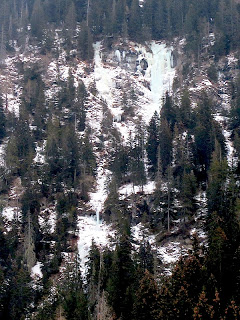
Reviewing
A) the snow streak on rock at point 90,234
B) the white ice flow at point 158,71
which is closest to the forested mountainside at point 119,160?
the snow streak on rock at point 90,234

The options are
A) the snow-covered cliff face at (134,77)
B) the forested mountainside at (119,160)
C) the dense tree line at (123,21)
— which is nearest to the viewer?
the forested mountainside at (119,160)

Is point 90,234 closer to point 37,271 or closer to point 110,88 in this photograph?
point 37,271

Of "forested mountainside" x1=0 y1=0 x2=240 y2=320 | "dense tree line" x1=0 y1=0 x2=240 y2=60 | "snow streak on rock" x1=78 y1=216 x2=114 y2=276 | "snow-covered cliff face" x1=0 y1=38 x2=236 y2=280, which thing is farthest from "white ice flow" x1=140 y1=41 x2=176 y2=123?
"snow streak on rock" x1=78 y1=216 x2=114 y2=276

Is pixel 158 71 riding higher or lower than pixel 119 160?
higher

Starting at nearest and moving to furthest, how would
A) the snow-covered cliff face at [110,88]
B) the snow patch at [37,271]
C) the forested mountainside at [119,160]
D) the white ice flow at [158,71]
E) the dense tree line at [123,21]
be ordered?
the forested mountainside at [119,160], the snow patch at [37,271], the snow-covered cliff face at [110,88], the white ice flow at [158,71], the dense tree line at [123,21]

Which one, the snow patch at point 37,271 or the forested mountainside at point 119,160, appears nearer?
the forested mountainside at point 119,160

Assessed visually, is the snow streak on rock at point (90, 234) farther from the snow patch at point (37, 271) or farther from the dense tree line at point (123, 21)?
the dense tree line at point (123, 21)

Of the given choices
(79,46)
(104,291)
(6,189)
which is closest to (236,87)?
(79,46)

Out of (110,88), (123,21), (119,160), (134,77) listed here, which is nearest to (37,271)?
(119,160)

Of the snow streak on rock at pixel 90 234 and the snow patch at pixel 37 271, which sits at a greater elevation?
the snow streak on rock at pixel 90 234

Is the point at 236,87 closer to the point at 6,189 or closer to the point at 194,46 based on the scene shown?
the point at 194,46
